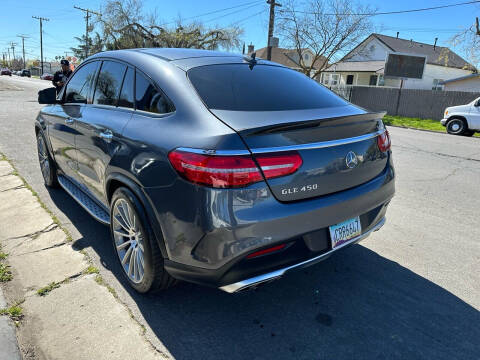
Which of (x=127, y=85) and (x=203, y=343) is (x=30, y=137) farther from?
(x=203, y=343)

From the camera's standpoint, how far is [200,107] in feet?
7.43

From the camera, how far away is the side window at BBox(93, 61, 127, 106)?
3043mm

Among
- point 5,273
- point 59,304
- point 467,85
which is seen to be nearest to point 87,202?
point 5,273

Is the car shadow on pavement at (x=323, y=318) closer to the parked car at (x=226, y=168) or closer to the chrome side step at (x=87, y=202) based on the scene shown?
the parked car at (x=226, y=168)

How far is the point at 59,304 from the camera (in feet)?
8.58

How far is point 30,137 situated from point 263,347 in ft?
27.6

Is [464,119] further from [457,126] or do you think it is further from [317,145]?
[317,145]

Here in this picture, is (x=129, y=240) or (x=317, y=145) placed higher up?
(x=317, y=145)

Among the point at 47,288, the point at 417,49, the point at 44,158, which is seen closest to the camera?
the point at 47,288

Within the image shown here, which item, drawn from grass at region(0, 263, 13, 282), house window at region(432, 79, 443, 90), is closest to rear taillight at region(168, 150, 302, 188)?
grass at region(0, 263, 13, 282)

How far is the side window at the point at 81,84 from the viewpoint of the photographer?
359cm

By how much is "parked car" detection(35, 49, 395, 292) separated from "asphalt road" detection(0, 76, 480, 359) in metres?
0.38

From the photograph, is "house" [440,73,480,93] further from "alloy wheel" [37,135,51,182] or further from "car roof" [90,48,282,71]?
"alloy wheel" [37,135,51,182]

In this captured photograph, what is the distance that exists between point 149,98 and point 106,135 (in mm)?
503
